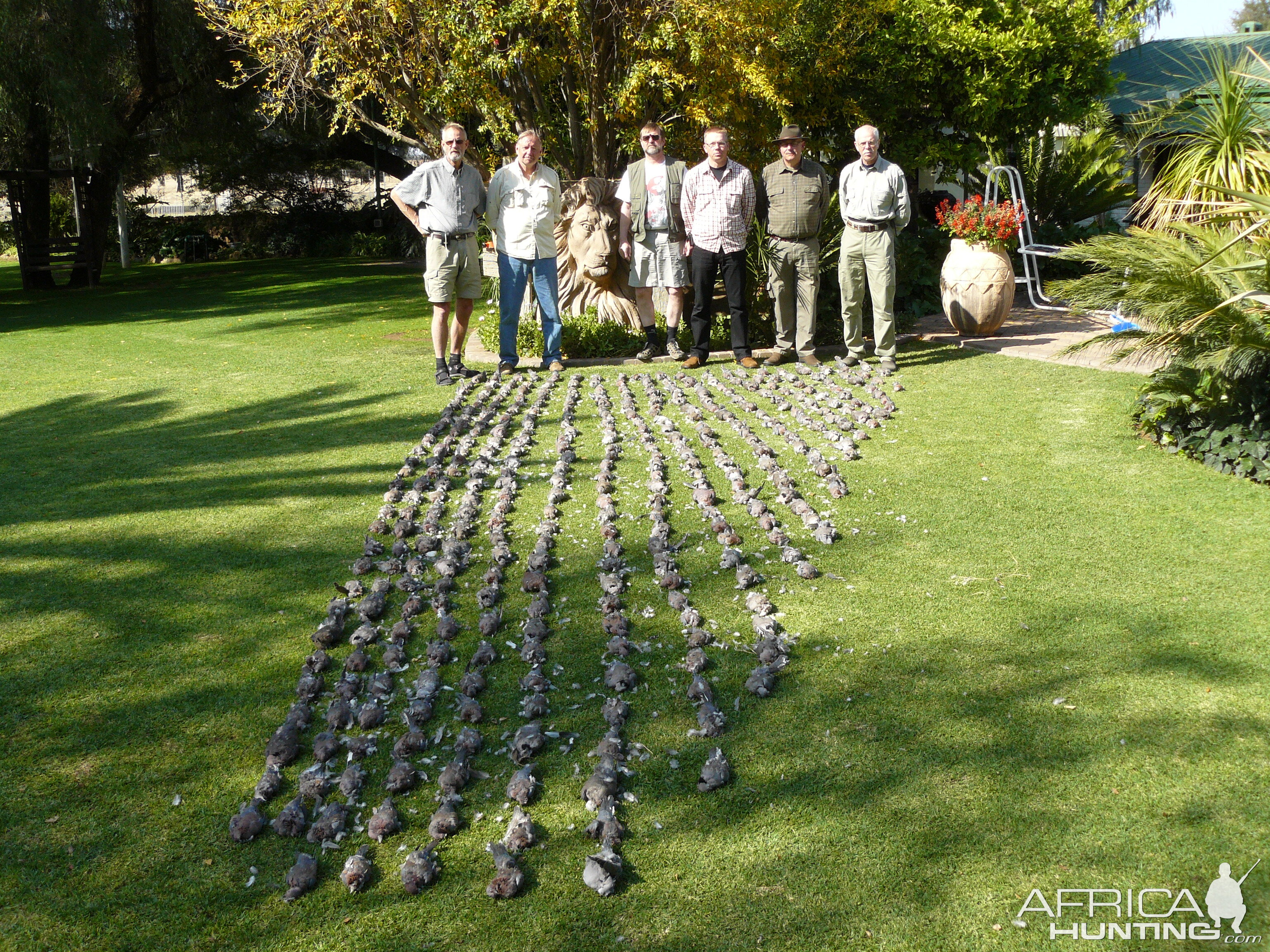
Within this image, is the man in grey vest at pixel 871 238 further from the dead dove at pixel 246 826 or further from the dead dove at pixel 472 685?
the dead dove at pixel 246 826

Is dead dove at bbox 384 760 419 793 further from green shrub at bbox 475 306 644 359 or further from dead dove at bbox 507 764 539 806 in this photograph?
green shrub at bbox 475 306 644 359

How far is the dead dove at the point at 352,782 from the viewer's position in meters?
3.09

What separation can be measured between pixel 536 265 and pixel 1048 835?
731 cm

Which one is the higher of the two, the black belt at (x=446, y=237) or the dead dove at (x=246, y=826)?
the black belt at (x=446, y=237)

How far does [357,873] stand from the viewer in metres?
2.70

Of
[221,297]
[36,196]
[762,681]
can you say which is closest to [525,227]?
[762,681]

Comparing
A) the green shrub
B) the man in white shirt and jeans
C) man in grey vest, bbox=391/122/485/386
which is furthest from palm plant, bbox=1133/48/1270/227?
man in grey vest, bbox=391/122/485/386

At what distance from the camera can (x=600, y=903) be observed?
2633mm

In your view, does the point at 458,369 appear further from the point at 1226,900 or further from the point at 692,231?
the point at 1226,900

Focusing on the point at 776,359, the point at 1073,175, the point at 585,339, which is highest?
the point at 1073,175

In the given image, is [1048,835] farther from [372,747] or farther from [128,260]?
[128,260]

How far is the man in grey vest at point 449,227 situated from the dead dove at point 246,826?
6265 millimetres

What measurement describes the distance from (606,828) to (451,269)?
6938mm

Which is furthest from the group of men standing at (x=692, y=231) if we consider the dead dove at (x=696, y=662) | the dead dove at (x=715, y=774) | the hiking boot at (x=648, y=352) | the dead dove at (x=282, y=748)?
the dead dove at (x=715, y=774)
